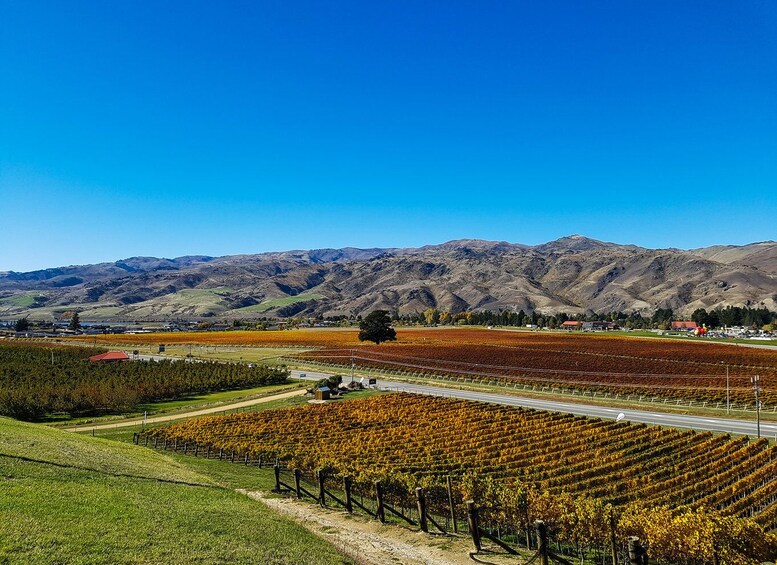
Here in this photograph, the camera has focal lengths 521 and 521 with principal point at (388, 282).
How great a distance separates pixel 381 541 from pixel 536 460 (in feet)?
57.2

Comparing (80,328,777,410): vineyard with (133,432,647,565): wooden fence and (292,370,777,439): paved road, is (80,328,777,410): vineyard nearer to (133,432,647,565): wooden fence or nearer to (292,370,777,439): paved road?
(292,370,777,439): paved road

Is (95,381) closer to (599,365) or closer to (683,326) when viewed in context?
(599,365)

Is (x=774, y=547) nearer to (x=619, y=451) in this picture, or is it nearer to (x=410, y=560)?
(x=410, y=560)

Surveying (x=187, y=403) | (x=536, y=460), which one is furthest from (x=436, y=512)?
(x=187, y=403)

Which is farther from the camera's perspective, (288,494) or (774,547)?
(288,494)

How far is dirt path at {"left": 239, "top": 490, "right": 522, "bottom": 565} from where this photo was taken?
46.6 ft

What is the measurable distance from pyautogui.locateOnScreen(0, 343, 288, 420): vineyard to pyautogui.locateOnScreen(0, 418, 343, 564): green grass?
32.8 metres

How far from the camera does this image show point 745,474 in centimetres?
2823

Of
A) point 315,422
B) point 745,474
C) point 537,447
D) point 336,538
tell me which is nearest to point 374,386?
point 315,422

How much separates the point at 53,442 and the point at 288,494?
Result: 10394 millimetres

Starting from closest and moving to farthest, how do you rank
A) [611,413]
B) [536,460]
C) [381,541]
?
1. [381,541]
2. [536,460]
3. [611,413]

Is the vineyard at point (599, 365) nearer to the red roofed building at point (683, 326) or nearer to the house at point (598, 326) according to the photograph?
the red roofed building at point (683, 326)

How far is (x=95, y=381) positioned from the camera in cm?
6031

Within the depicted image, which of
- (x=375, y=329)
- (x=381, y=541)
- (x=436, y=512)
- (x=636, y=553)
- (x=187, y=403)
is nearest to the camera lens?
(x=636, y=553)
